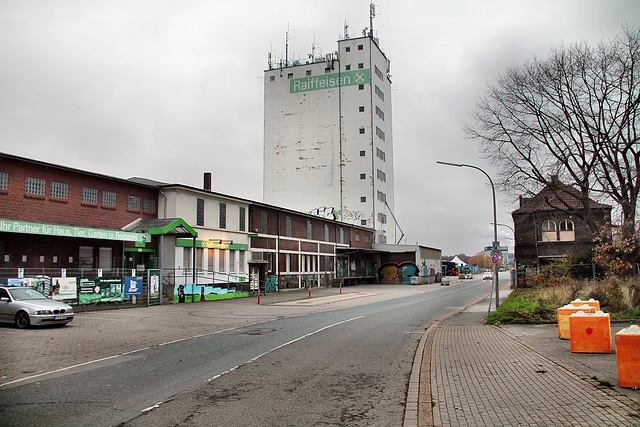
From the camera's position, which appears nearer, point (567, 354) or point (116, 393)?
point (116, 393)

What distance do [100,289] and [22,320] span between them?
7.27 meters

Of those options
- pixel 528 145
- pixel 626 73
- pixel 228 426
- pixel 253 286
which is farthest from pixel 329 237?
pixel 228 426

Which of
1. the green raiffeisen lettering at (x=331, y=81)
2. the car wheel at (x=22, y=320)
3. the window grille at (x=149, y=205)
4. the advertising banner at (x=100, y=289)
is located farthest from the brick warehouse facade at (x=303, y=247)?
the car wheel at (x=22, y=320)

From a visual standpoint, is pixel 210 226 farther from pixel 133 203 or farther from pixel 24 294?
pixel 24 294

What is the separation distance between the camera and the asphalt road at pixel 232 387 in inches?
257

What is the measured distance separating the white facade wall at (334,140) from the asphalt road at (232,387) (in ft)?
A: 199

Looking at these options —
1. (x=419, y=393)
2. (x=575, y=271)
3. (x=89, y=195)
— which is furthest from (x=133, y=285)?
(x=575, y=271)

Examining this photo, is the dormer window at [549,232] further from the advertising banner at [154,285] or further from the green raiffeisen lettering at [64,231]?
the green raiffeisen lettering at [64,231]

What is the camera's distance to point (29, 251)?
2416 cm

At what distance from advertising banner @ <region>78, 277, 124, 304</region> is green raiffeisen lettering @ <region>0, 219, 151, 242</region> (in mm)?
2422

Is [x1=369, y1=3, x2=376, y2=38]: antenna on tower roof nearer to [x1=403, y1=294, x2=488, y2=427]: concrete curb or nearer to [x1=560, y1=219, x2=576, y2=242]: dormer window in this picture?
[x1=560, y1=219, x2=576, y2=242]: dormer window

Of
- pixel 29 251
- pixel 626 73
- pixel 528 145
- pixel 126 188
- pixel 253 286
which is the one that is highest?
pixel 626 73

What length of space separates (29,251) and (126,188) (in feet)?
24.8

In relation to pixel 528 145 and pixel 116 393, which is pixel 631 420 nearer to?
pixel 116 393
